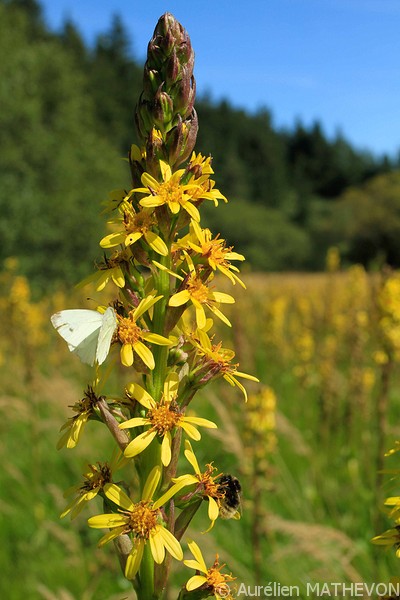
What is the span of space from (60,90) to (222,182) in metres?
49.5

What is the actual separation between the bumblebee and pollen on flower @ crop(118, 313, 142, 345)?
492 mm

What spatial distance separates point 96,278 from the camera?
63.5 inches

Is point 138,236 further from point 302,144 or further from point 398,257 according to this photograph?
point 302,144

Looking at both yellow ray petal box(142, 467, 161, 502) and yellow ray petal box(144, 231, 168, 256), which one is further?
yellow ray petal box(144, 231, 168, 256)

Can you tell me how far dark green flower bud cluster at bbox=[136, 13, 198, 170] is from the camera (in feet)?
5.13

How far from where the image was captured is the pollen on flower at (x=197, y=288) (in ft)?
5.05

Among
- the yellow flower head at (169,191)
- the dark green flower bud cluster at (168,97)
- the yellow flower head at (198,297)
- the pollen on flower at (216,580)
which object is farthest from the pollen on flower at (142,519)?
the dark green flower bud cluster at (168,97)

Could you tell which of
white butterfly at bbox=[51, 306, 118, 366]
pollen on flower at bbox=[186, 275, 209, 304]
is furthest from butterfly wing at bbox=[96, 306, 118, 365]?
pollen on flower at bbox=[186, 275, 209, 304]

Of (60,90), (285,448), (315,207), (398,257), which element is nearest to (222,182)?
(315,207)

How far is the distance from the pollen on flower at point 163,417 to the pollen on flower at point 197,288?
1.00ft

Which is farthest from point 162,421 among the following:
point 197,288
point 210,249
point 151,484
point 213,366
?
point 210,249

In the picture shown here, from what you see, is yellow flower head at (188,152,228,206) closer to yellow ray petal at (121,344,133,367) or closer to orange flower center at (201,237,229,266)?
orange flower center at (201,237,229,266)

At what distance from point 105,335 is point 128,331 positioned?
114 millimetres

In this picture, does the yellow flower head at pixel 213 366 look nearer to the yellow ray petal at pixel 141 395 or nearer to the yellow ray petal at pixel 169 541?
the yellow ray petal at pixel 141 395
